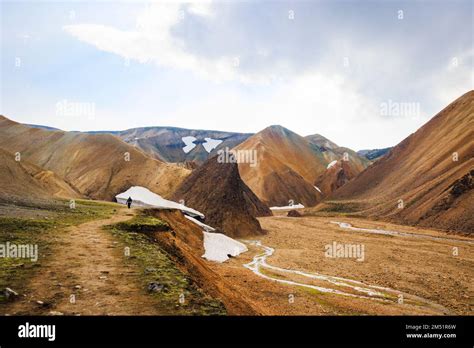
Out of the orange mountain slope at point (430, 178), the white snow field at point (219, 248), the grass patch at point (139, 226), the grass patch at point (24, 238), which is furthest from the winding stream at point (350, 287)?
the orange mountain slope at point (430, 178)

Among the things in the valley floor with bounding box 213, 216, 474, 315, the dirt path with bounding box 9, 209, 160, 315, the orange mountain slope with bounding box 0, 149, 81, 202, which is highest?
the orange mountain slope with bounding box 0, 149, 81, 202

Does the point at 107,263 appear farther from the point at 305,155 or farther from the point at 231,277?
the point at 305,155

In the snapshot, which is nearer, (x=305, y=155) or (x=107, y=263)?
(x=107, y=263)

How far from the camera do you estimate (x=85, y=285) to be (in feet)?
31.6

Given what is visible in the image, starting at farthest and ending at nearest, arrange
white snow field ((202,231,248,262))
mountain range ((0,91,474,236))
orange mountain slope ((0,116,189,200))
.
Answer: orange mountain slope ((0,116,189,200))
mountain range ((0,91,474,236))
white snow field ((202,231,248,262))

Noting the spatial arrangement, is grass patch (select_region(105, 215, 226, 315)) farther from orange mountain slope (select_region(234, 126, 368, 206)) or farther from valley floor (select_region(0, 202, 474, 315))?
orange mountain slope (select_region(234, 126, 368, 206))

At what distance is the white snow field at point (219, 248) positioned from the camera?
1233 inches

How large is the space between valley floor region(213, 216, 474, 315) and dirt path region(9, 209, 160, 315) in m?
7.73

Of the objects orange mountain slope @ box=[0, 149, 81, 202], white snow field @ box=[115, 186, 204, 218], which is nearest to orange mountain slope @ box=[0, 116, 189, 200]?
white snow field @ box=[115, 186, 204, 218]

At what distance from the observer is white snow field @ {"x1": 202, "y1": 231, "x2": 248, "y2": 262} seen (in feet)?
103

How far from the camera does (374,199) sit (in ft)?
297
